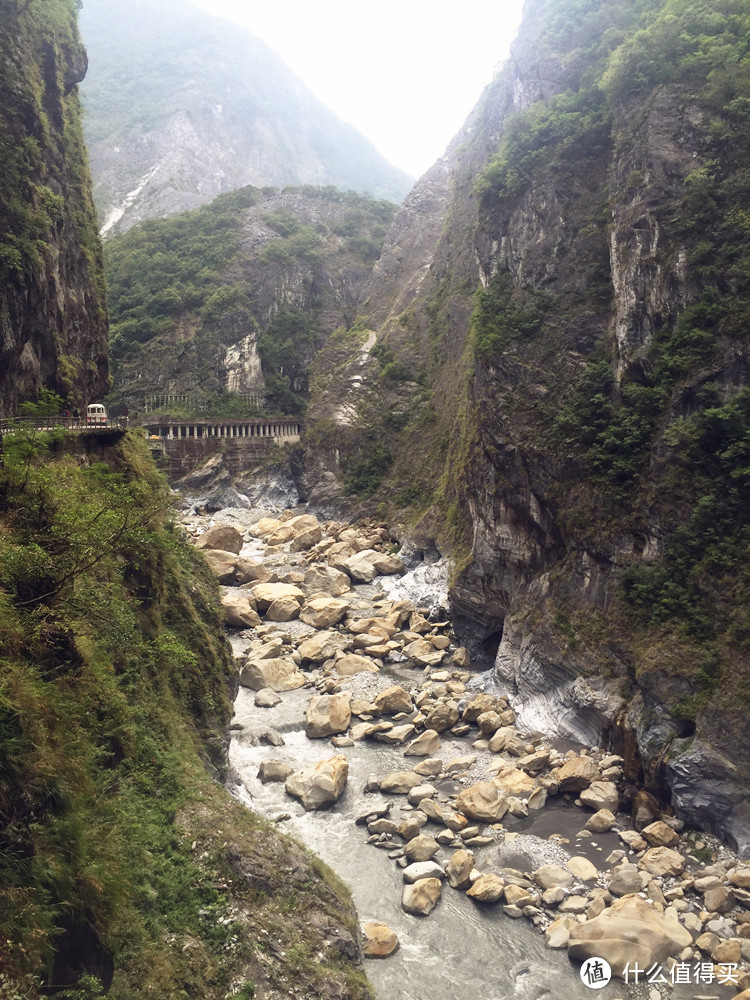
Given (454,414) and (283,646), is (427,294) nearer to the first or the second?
(454,414)

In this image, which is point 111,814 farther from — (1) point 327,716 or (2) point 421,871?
(1) point 327,716

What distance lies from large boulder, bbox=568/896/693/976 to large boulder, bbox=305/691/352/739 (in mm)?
9335

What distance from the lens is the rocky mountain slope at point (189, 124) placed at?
125938mm

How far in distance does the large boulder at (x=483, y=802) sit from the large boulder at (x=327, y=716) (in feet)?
16.3

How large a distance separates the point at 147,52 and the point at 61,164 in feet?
630

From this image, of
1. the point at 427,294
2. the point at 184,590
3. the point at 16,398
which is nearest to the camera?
the point at 184,590

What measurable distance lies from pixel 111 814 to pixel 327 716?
37.9ft

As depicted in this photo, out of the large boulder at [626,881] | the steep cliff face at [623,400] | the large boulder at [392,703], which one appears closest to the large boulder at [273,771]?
the large boulder at [392,703]

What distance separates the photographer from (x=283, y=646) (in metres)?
26.0

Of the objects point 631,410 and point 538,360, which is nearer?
point 631,410

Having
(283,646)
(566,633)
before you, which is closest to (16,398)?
(283,646)

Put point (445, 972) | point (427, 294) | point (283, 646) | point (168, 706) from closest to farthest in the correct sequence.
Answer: point (445, 972)
point (168, 706)
point (283, 646)
point (427, 294)

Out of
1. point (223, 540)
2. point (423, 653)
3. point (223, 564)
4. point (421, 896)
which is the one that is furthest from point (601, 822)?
point (223, 540)

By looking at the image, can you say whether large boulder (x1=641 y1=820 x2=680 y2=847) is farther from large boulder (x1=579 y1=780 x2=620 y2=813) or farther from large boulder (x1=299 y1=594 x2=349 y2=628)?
large boulder (x1=299 y1=594 x2=349 y2=628)
